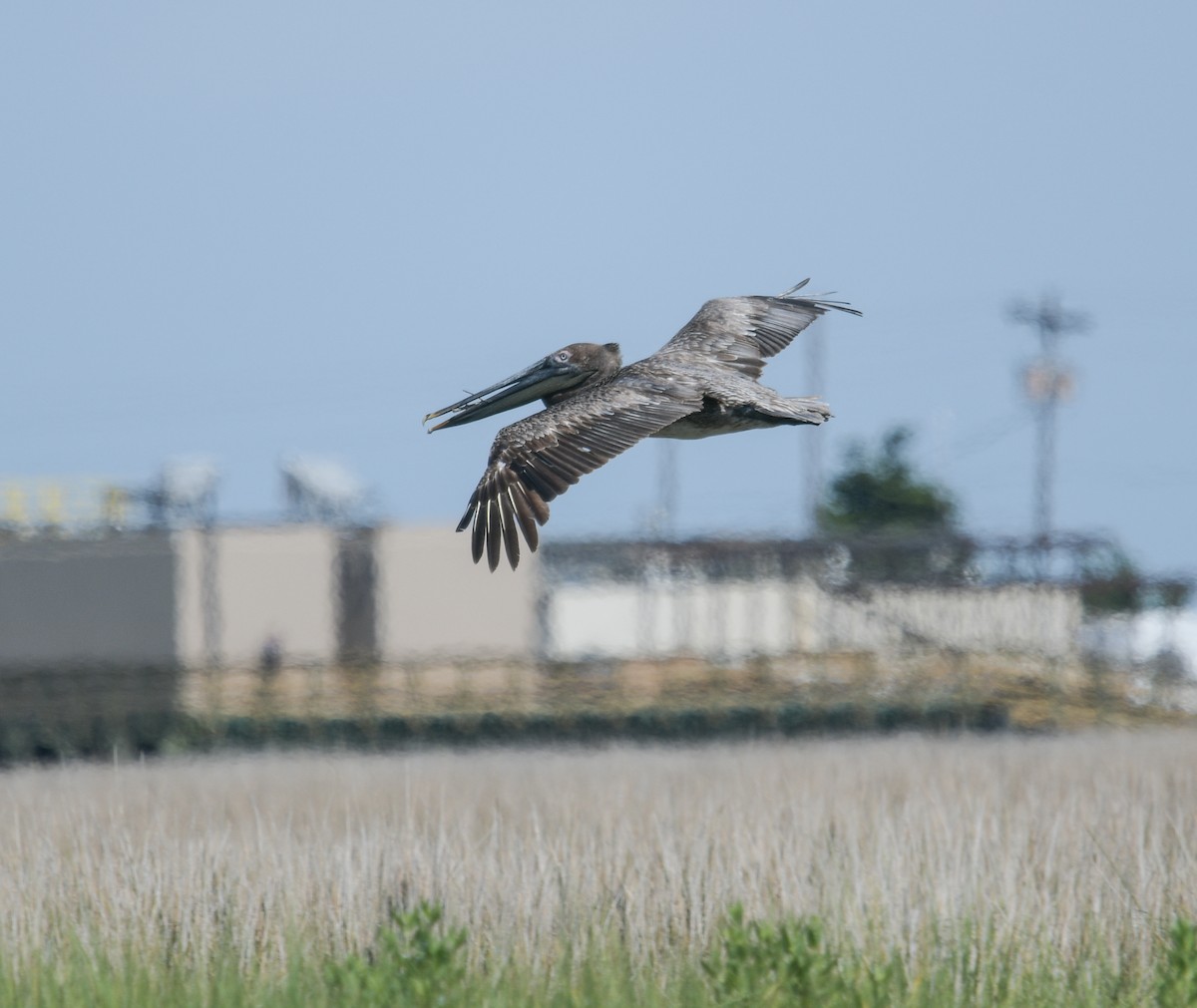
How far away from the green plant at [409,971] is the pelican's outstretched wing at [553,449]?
66.1 inches

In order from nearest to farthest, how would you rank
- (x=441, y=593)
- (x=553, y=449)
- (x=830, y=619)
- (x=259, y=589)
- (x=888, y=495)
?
(x=553, y=449) → (x=830, y=619) → (x=259, y=589) → (x=441, y=593) → (x=888, y=495)

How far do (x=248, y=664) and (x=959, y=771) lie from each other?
58.3 ft

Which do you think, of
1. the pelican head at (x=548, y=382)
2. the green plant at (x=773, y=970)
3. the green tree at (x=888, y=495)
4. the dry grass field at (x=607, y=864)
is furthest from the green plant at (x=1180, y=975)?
the green tree at (x=888, y=495)

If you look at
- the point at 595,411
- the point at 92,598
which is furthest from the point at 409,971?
the point at 92,598

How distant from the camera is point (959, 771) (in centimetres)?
1467

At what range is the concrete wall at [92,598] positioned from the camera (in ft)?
129

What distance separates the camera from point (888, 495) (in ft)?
230

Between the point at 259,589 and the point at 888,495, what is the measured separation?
33.4 m

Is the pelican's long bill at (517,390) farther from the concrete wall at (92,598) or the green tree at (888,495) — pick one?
the green tree at (888,495)

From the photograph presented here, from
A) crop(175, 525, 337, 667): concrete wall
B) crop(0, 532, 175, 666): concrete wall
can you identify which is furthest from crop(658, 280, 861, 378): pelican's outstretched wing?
crop(0, 532, 175, 666): concrete wall

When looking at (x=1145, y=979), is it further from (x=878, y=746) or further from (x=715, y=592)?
(x=715, y=592)

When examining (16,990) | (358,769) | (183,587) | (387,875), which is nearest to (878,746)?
(358,769)

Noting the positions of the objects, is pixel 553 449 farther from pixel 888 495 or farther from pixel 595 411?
pixel 888 495

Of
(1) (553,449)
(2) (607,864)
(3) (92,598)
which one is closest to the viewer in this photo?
(1) (553,449)
